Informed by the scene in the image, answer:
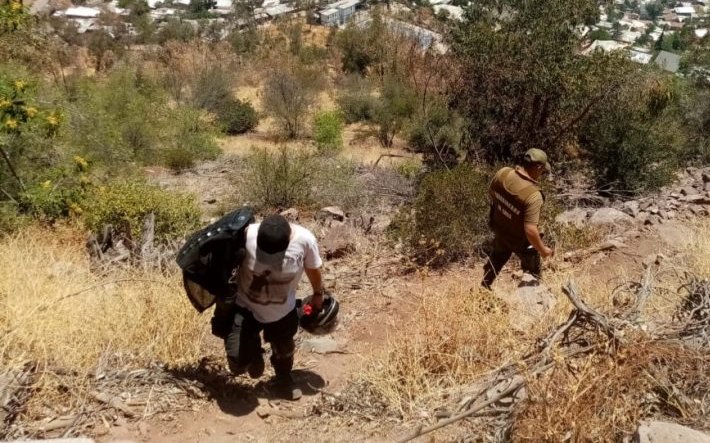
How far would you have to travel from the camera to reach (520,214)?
4871mm

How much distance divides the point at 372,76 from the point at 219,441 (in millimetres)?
21332

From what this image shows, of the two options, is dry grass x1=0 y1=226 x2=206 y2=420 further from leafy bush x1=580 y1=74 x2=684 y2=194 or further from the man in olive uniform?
leafy bush x1=580 y1=74 x2=684 y2=194

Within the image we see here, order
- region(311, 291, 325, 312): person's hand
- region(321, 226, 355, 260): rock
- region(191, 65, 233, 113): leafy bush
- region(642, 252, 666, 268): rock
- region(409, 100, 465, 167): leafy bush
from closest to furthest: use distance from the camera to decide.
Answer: region(311, 291, 325, 312): person's hand → region(642, 252, 666, 268): rock → region(321, 226, 355, 260): rock → region(409, 100, 465, 167): leafy bush → region(191, 65, 233, 113): leafy bush

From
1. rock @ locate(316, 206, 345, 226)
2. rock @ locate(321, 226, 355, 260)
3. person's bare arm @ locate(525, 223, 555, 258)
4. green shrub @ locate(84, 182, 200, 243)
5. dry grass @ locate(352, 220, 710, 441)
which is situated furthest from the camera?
rock @ locate(316, 206, 345, 226)

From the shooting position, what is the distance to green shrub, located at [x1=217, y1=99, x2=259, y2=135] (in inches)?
789

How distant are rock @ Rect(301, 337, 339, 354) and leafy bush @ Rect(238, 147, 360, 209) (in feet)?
15.1

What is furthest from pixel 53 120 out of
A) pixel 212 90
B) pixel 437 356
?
pixel 212 90

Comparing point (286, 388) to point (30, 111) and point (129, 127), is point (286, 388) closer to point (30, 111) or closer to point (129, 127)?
point (30, 111)

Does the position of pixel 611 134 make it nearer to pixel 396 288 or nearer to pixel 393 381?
pixel 396 288

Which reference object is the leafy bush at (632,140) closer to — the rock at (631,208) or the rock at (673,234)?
the rock at (631,208)

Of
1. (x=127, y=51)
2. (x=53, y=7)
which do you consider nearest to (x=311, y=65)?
(x=127, y=51)

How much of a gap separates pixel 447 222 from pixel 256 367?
144 inches

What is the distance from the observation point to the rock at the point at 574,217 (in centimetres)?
784

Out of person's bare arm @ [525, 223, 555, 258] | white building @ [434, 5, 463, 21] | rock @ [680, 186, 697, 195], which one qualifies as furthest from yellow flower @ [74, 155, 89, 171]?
rock @ [680, 186, 697, 195]
